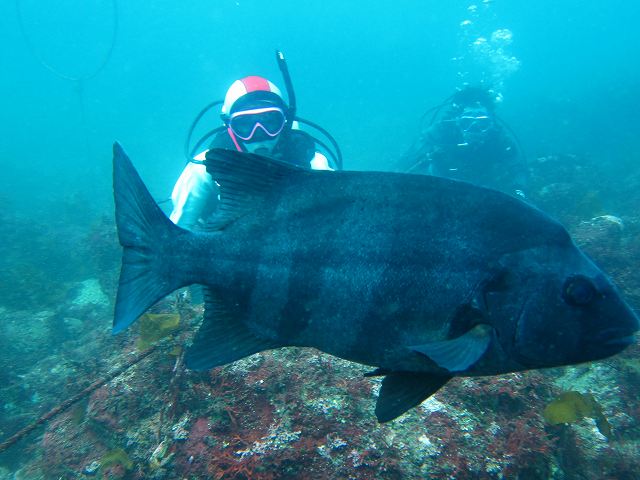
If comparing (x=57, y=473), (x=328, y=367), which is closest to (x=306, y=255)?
(x=328, y=367)

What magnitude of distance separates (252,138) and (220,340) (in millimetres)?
Result: 4038

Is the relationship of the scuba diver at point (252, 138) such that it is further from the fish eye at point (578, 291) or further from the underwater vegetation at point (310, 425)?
the fish eye at point (578, 291)

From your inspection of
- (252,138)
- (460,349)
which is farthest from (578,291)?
(252,138)

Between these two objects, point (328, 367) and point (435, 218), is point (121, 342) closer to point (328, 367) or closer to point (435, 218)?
point (328, 367)

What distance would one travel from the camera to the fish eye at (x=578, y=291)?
1.35 m

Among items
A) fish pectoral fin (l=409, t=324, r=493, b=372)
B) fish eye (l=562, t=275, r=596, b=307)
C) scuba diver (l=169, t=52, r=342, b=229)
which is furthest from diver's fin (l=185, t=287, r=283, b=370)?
scuba diver (l=169, t=52, r=342, b=229)

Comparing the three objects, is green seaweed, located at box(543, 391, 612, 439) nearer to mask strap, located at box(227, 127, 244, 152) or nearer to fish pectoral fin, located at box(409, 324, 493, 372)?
fish pectoral fin, located at box(409, 324, 493, 372)

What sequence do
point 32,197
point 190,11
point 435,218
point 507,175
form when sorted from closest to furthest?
point 435,218, point 507,175, point 32,197, point 190,11

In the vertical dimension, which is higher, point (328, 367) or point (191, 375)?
point (328, 367)

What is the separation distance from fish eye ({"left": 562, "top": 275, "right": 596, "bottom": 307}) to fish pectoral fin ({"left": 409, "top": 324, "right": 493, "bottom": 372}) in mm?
316

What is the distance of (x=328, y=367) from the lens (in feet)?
11.1

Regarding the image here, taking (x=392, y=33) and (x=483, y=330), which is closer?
(x=483, y=330)

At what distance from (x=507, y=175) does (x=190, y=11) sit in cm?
12697

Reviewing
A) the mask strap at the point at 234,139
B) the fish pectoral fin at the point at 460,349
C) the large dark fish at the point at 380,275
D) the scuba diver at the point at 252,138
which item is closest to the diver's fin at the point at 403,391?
the large dark fish at the point at 380,275
